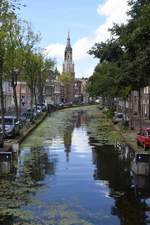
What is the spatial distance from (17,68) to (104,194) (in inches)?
1785

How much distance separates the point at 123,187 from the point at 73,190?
2.32 metres

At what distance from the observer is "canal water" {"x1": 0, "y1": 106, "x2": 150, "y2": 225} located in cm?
1777

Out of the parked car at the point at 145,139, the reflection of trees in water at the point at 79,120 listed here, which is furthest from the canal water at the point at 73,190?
the reflection of trees in water at the point at 79,120

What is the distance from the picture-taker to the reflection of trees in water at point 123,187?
60.2ft

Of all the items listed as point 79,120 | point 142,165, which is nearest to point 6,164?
point 142,165

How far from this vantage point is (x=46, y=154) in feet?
118

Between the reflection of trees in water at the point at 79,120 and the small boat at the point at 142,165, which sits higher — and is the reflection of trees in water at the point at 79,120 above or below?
above

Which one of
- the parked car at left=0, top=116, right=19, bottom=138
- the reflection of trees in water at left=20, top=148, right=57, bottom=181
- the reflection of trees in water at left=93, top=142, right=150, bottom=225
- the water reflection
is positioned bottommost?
the reflection of trees in water at left=93, top=142, right=150, bottom=225

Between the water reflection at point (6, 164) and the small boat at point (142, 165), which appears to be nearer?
the small boat at point (142, 165)

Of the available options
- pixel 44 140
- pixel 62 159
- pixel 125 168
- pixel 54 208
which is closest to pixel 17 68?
pixel 44 140

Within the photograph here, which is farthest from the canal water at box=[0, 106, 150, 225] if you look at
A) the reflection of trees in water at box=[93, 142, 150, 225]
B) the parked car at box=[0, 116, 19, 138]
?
the parked car at box=[0, 116, 19, 138]

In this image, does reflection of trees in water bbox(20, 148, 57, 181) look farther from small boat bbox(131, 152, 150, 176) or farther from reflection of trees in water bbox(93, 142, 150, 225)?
small boat bbox(131, 152, 150, 176)

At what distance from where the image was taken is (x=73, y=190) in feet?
74.4

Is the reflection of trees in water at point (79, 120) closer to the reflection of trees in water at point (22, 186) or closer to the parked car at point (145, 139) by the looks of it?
the parked car at point (145, 139)
